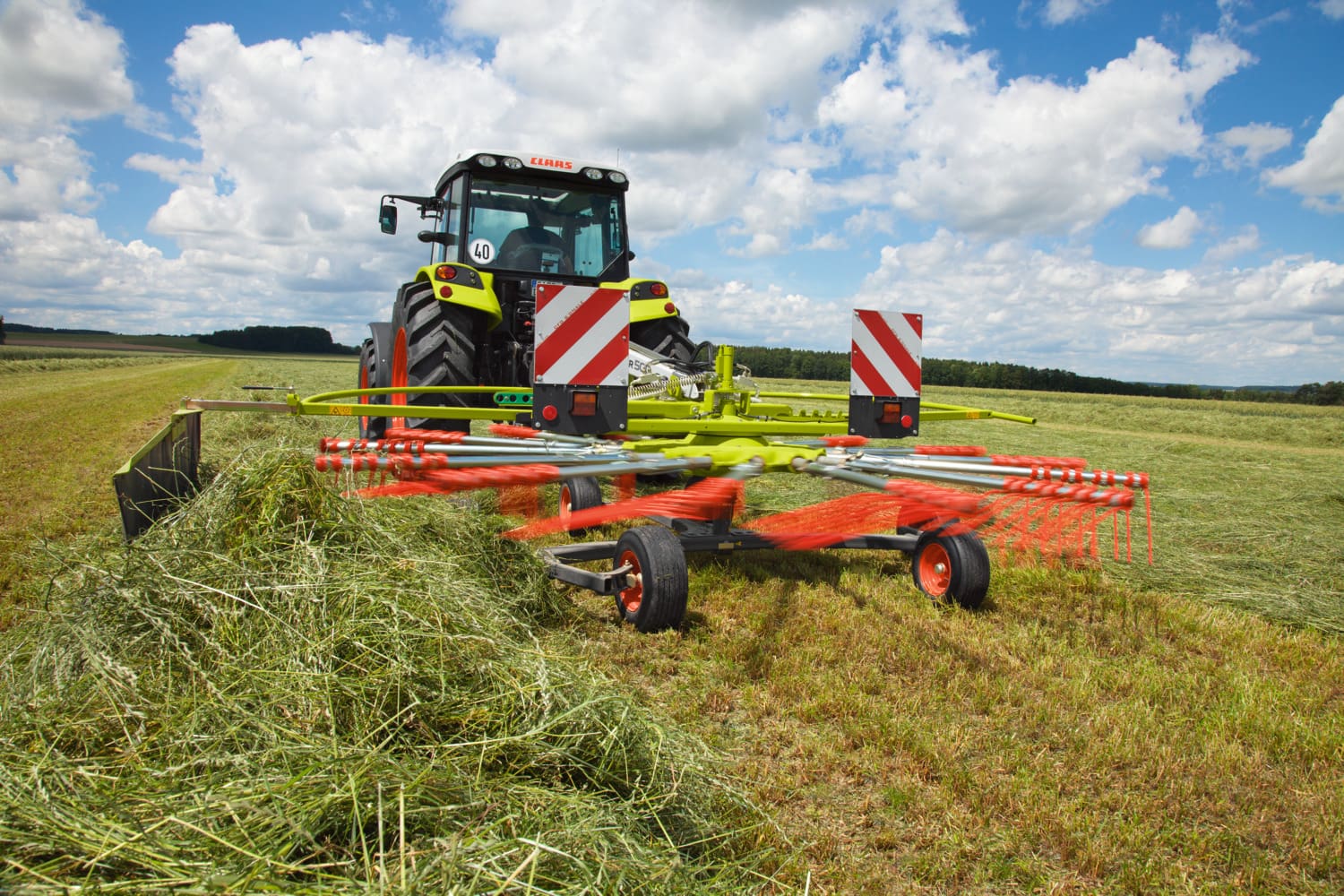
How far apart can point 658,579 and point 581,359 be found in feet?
3.88

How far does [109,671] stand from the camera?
2062mm

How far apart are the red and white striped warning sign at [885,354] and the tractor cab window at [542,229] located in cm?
327

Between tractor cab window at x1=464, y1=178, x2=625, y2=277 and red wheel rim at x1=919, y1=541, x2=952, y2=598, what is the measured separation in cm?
394

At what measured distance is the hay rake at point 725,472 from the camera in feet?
10.00

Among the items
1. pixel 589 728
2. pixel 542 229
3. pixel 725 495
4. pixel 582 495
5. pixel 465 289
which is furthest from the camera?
pixel 542 229

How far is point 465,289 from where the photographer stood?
5.75 meters

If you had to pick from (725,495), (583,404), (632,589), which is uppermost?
(583,404)

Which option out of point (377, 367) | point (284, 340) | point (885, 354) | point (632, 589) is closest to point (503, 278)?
point (377, 367)

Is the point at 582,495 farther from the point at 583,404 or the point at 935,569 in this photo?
the point at 935,569

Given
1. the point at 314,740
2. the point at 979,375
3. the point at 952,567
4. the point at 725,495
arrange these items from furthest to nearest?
the point at 979,375, the point at 952,567, the point at 725,495, the point at 314,740

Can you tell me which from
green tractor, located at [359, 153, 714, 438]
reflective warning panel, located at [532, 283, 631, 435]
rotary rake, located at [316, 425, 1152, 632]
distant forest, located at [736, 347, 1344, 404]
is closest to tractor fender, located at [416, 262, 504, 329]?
green tractor, located at [359, 153, 714, 438]

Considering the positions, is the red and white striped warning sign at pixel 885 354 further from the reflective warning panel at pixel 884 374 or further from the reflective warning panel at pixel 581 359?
the reflective warning panel at pixel 581 359

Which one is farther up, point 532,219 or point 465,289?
point 532,219

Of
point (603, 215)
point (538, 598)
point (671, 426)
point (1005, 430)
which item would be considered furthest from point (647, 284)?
point (1005, 430)
